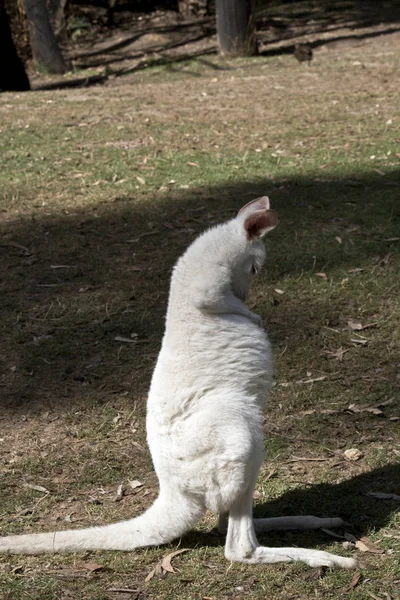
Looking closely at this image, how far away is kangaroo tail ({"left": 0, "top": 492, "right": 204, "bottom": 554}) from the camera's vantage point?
312 cm

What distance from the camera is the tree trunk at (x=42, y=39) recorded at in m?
13.5

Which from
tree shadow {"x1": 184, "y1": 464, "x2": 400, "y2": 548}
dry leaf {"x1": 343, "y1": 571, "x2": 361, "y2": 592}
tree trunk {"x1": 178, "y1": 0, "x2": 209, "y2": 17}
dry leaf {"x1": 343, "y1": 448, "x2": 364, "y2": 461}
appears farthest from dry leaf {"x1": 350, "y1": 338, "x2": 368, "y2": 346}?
tree trunk {"x1": 178, "y1": 0, "x2": 209, "y2": 17}

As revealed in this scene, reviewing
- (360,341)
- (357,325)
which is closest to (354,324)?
(357,325)

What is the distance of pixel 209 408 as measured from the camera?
302 cm

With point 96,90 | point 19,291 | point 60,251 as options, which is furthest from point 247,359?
point 96,90

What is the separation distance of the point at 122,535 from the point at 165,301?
8.68 ft

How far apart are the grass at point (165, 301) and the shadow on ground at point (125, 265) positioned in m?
0.02

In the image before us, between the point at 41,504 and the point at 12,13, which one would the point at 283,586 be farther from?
the point at 12,13

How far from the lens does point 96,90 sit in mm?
11898

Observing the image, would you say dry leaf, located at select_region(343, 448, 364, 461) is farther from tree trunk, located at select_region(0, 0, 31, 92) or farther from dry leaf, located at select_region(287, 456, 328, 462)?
tree trunk, located at select_region(0, 0, 31, 92)

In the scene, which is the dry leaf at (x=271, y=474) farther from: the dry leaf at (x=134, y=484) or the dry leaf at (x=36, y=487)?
the dry leaf at (x=36, y=487)

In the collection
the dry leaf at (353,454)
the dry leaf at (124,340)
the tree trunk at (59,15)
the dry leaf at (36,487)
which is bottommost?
the tree trunk at (59,15)

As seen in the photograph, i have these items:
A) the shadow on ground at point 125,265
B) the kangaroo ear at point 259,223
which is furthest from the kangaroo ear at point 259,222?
the shadow on ground at point 125,265

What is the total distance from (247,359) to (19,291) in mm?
3130
